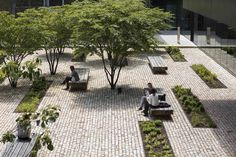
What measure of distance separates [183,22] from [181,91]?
90.4ft

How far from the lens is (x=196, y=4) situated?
29.5 meters

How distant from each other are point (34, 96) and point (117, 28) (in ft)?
16.5

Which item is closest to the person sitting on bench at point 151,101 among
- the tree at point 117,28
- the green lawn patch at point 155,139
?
the green lawn patch at point 155,139

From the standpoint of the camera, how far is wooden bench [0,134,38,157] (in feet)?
44.3

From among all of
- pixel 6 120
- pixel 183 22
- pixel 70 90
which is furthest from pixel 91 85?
pixel 183 22

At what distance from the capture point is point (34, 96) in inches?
870

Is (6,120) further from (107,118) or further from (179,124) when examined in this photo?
(179,124)

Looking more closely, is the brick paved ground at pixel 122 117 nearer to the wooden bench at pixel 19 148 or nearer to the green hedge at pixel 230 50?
the wooden bench at pixel 19 148

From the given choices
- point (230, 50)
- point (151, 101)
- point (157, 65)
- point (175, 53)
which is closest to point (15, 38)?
point (157, 65)

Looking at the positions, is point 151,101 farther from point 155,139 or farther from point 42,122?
point 42,122

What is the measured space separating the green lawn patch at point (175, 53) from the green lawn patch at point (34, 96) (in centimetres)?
1057

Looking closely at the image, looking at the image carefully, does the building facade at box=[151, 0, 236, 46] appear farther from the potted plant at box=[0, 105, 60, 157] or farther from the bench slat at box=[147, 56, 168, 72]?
the potted plant at box=[0, 105, 60, 157]

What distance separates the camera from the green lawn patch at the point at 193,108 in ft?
59.0

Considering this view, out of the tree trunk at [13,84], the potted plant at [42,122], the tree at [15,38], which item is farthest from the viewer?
the tree trunk at [13,84]
